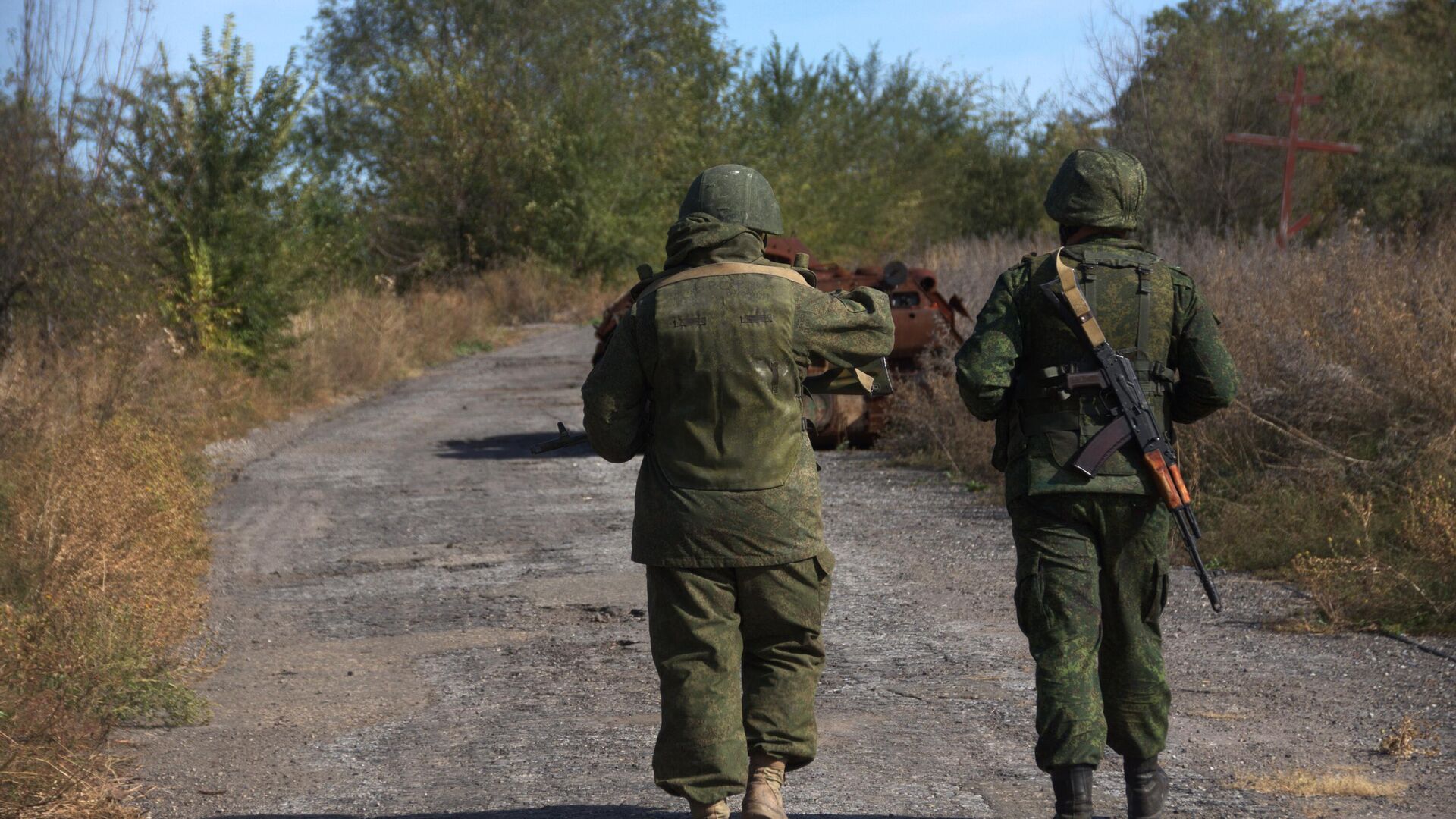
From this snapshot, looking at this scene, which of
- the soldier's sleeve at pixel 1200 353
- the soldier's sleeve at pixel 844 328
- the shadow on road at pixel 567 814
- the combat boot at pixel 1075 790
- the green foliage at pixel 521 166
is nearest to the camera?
the combat boot at pixel 1075 790

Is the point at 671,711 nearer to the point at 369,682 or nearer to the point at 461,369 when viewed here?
the point at 369,682

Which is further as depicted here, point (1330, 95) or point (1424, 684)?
point (1330, 95)

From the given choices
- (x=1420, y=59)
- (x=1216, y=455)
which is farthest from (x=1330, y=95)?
(x=1216, y=455)

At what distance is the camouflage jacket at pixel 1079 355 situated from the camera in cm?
388

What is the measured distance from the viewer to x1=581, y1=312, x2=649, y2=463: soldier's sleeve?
3850 mm

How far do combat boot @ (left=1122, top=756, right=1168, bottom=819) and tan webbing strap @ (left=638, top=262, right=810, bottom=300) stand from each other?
1.51 meters

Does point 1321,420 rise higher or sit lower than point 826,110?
lower

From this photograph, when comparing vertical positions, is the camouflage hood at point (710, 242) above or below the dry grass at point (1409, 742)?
above

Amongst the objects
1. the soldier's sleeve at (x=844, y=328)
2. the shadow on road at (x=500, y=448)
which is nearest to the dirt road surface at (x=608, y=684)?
the soldier's sleeve at (x=844, y=328)

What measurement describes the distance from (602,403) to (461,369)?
19903 mm

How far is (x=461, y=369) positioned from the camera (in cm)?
2339

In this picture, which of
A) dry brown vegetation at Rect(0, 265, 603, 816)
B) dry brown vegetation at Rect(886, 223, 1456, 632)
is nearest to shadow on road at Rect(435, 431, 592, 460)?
dry brown vegetation at Rect(0, 265, 603, 816)

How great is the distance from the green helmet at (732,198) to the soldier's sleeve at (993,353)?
591mm

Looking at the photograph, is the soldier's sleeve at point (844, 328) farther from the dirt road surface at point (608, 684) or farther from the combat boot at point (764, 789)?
the dirt road surface at point (608, 684)
